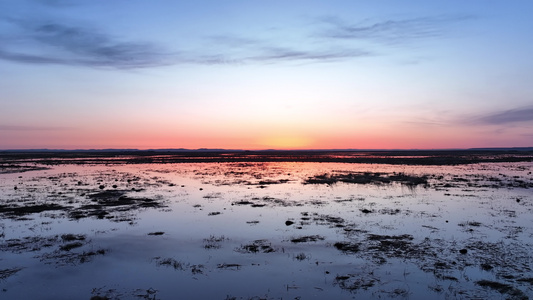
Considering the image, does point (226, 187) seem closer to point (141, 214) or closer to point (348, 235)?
point (141, 214)

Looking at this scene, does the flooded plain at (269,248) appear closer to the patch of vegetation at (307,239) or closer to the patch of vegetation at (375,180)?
the patch of vegetation at (307,239)

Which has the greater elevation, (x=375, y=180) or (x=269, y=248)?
(x=375, y=180)

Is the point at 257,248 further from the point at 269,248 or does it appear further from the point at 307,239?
the point at 307,239

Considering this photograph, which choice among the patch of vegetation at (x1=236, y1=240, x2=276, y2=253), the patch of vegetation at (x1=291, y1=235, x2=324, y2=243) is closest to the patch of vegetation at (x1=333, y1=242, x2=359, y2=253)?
the patch of vegetation at (x1=291, y1=235, x2=324, y2=243)

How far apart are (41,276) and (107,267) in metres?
1.81

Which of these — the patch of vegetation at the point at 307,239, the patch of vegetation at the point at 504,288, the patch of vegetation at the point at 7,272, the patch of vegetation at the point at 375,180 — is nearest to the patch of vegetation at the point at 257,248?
the patch of vegetation at the point at 307,239

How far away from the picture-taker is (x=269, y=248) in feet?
43.1

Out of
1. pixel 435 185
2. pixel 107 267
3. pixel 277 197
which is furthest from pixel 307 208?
pixel 435 185

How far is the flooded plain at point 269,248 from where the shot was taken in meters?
9.47

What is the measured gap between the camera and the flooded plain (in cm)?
947

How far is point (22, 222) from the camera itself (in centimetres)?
1748

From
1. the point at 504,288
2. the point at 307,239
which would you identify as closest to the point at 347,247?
the point at 307,239

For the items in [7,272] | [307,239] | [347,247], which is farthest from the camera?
[307,239]

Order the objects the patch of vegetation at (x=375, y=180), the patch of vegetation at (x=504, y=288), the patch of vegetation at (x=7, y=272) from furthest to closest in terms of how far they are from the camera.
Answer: the patch of vegetation at (x=375, y=180), the patch of vegetation at (x=7, y=272), the patch of vegetation at (x=504, y=288)
